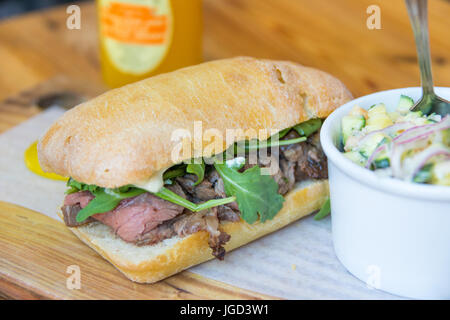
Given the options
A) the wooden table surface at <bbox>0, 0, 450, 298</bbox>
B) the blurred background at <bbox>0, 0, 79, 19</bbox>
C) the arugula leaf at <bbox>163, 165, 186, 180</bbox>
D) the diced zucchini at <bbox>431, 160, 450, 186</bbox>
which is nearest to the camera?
the diced zucchini at <bbox>431, 160, 450, 186</bbox>

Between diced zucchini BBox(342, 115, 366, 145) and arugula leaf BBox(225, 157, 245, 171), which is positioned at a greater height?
diced zucchini BBox(342, 115, 366, 145)

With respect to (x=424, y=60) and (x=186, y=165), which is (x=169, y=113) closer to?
(x=186, y=165)

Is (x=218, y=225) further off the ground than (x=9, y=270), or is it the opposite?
(x=218, y=225)

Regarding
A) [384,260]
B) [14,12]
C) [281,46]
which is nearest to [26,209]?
[384,260]

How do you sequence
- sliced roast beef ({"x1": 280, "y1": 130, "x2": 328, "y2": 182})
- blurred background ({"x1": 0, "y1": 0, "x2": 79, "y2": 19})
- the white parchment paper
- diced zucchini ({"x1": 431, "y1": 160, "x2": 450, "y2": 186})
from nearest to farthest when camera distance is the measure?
diced zucchini ({"x1": 431, "y1": 160, "x2": 450, "y2": 186}) < the white parchment paper < sliced roast beef ({"x1": 280, "y1": 130, "x2": 328, "y2": 182}) < blurred background ({"x1": 0, "y1": 0, "x2": 79, "y2": 19})

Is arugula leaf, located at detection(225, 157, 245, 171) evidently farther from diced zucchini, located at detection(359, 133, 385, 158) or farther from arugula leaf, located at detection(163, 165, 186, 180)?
diced zucchini, located at detection(359, 133, 385, 158)

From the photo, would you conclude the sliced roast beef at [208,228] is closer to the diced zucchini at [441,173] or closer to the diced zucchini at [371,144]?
the diced zucchini at [371,144]

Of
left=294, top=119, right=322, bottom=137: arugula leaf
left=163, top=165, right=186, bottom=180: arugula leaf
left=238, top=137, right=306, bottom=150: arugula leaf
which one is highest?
left=294, top=119, right=322, bottom=137: arugula leaf

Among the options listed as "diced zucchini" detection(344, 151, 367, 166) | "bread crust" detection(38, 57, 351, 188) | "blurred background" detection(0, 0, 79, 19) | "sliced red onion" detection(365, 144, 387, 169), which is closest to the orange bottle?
"bread crust" detection(38, 57, 351, 188)
